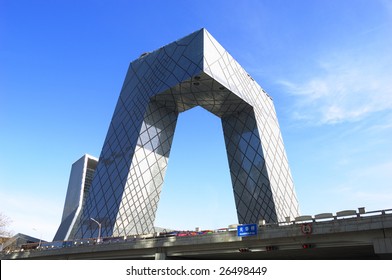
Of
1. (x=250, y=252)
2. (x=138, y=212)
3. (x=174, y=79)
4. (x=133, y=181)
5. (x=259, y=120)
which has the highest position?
(x=174, y=79)

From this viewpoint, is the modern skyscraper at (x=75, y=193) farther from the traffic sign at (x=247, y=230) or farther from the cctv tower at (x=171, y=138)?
the traffic sign at (x=247, y=230)

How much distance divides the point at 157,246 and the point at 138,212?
31.7 metres

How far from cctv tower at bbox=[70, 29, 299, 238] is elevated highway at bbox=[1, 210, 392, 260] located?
25040 millimetres

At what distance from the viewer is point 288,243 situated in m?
26.2

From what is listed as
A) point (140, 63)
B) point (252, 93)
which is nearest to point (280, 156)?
point (252, 93)

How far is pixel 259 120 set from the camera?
7100cm

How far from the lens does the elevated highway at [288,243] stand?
22562mm

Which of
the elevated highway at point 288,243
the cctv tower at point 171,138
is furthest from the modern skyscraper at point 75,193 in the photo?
the elevated highway at point 288,243

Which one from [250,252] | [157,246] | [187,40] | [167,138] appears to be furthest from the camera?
[167,138]

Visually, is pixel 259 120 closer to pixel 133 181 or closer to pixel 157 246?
pixel 133 181

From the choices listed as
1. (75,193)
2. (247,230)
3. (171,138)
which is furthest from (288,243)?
(75,193)

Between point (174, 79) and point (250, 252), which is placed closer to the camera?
point (250, 252)

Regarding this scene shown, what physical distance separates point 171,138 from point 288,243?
1945 inches

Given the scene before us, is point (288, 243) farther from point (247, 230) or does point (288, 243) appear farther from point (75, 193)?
point (75, 193)
